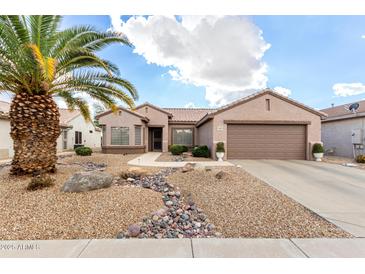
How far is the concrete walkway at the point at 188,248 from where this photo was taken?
308 centimetres

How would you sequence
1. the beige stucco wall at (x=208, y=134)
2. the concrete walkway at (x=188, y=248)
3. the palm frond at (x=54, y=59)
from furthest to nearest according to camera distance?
the beige stucco wall at (x=208, y=134) < the palm frond at (x=54, y=59) < the concrete walkway at (x=188, y=248)

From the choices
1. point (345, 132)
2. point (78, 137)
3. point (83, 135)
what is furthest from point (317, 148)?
point (83, 135)

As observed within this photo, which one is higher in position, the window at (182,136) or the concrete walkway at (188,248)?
the window at (182,136)

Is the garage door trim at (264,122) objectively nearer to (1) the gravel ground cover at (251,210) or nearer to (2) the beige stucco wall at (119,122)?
(1) the gravel ground cover at (251,210)

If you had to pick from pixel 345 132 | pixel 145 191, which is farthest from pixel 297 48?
pixel 345 132

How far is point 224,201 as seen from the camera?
5316 mm

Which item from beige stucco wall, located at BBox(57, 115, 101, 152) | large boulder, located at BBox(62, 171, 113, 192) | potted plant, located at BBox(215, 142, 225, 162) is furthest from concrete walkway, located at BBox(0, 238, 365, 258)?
beige stucco wall, located at BBox(57, 115, 101, 152)

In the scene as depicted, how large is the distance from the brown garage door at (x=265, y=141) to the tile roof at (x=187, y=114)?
8.77 m

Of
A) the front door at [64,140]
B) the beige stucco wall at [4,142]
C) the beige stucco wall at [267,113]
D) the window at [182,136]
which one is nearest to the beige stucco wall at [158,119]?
the window at [182,136]

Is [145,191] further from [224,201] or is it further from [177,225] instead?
[224,201]

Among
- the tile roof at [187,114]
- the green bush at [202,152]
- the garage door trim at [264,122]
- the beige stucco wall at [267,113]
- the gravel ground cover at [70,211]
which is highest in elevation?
the tile roof at [187,114]

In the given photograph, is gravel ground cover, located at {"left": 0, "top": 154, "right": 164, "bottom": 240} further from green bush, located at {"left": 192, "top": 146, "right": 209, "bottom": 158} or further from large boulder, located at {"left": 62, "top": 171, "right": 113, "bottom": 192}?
green bush, located at {"left": 192, "top": 146, "right": 209, "bottom": 158}
